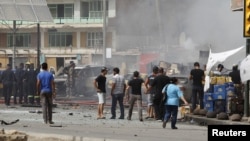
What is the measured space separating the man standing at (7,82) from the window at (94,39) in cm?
3589

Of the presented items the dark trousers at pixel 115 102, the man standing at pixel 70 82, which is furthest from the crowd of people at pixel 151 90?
the man standing at pixel 70 82

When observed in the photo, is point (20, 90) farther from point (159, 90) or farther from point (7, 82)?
point (159, 90)

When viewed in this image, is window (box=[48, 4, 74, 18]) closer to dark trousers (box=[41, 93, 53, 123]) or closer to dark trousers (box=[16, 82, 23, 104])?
dark trousers (box=[16, 82, 23, 104])

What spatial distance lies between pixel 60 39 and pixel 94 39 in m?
3.74

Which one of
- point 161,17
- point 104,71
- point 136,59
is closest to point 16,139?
point 104,71

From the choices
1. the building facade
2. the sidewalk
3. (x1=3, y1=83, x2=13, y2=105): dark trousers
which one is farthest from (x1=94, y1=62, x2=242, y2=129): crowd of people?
the building facade

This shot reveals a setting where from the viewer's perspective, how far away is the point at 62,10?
67.9 meters

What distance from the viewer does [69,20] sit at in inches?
2625

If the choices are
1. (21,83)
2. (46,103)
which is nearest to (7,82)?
(21,83)

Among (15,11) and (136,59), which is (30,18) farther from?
(136,59)

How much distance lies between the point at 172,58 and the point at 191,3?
6163 mm

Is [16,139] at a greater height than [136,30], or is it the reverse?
[136,30]

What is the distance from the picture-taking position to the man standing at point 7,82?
92.1 feet

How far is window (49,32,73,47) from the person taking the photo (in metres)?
66.3
